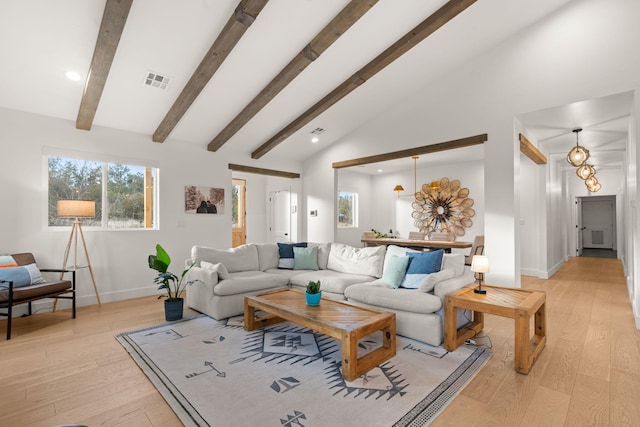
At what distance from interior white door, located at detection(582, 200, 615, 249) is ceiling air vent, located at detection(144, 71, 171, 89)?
14.1 m

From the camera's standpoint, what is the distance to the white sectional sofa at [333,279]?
318 centimetres

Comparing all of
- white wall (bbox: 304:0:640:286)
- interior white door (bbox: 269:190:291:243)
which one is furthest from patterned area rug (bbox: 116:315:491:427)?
interior white door (bbox: 269:190:291:243)

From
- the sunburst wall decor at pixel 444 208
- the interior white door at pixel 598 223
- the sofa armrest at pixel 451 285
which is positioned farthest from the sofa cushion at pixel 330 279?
the interior white door at pixel 598 223

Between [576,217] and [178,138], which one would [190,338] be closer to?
[178,138]

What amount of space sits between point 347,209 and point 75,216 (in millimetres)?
6698

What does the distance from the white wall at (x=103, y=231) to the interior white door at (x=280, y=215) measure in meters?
1.93

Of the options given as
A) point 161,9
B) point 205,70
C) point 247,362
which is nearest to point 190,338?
point 247,362

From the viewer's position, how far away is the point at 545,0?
400 centimetres

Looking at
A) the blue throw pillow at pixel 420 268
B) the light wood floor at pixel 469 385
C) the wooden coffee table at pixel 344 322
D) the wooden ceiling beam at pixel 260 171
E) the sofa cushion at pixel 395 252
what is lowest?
the light wood floor at pixel 469 385

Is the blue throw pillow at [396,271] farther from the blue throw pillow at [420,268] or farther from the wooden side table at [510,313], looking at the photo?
the wooden side table at [510,313]

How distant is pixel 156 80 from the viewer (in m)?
3.97

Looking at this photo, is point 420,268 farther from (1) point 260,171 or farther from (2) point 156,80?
(1) point 260,171

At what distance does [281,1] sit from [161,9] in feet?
3.77

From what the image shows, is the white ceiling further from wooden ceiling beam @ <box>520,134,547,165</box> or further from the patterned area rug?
the patterned area rug
